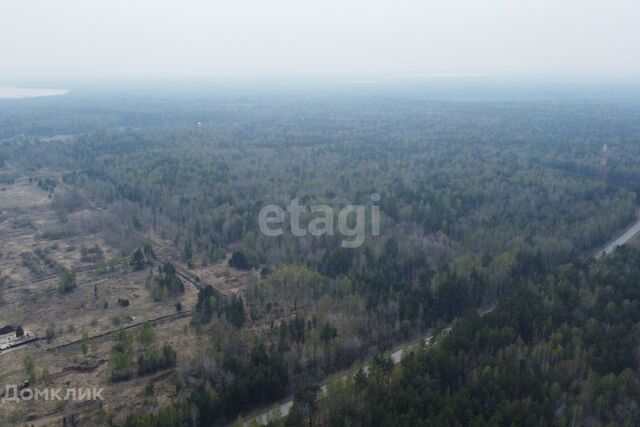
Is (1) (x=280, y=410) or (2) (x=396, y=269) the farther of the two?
(2) (x=396, y=269)

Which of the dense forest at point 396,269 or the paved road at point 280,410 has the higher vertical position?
the dense forest at point 396,269

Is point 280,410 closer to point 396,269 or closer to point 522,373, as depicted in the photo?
point 522,373

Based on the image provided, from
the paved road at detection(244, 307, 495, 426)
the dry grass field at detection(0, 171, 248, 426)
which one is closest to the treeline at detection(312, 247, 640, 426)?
the paved road at detection(244, 307, 495, 426)

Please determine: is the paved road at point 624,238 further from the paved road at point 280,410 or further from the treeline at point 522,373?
the paved road at point 280,410

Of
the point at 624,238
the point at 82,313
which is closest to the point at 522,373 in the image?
the point at 82,313

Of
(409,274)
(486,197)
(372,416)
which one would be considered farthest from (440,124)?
(372,416)

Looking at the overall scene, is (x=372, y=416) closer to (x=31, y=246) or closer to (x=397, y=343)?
(x=397, y=343)

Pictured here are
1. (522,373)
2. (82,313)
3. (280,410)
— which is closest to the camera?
(280,410)

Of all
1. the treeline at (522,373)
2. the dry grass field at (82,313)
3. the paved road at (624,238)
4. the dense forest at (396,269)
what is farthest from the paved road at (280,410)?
the paved road at (624,238)

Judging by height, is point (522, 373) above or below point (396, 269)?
above
